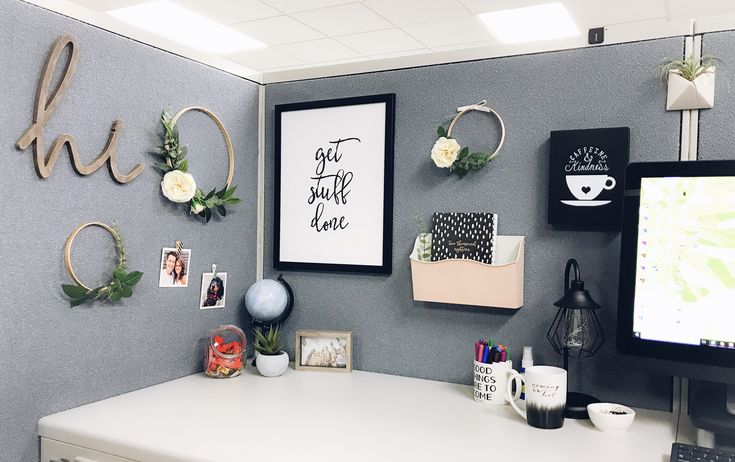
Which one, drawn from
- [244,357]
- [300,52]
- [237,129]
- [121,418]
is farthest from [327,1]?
[121,418]

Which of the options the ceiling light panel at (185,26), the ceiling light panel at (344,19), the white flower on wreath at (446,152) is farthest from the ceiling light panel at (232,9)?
the white flower on wreath at (446,152)

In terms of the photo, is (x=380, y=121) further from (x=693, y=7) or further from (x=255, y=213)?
(x=693, y=7)

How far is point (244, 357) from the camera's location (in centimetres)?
127

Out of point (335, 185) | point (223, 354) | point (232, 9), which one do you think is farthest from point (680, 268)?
point (232, 9)

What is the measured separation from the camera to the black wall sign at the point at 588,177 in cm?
101

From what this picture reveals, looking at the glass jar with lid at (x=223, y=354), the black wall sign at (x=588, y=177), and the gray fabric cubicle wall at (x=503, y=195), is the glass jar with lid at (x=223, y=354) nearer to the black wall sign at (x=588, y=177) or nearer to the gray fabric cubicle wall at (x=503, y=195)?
the gray fabric cubicle wall at (x=503, y=195)

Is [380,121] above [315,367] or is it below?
above

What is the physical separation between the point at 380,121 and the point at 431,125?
0.36ft

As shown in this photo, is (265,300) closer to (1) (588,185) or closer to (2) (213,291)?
(2) (213,291)

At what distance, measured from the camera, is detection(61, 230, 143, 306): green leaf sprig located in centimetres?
96

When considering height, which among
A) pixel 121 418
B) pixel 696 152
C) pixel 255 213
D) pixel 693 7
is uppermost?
pixel 693 7

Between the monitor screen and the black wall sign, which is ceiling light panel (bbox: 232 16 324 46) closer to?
the black wall sign

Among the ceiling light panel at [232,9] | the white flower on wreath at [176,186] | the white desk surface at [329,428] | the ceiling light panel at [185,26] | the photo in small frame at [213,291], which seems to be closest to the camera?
the white desk surface at [329,428]

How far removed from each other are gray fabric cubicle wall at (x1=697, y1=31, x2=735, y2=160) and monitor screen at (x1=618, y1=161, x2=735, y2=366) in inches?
5.8
